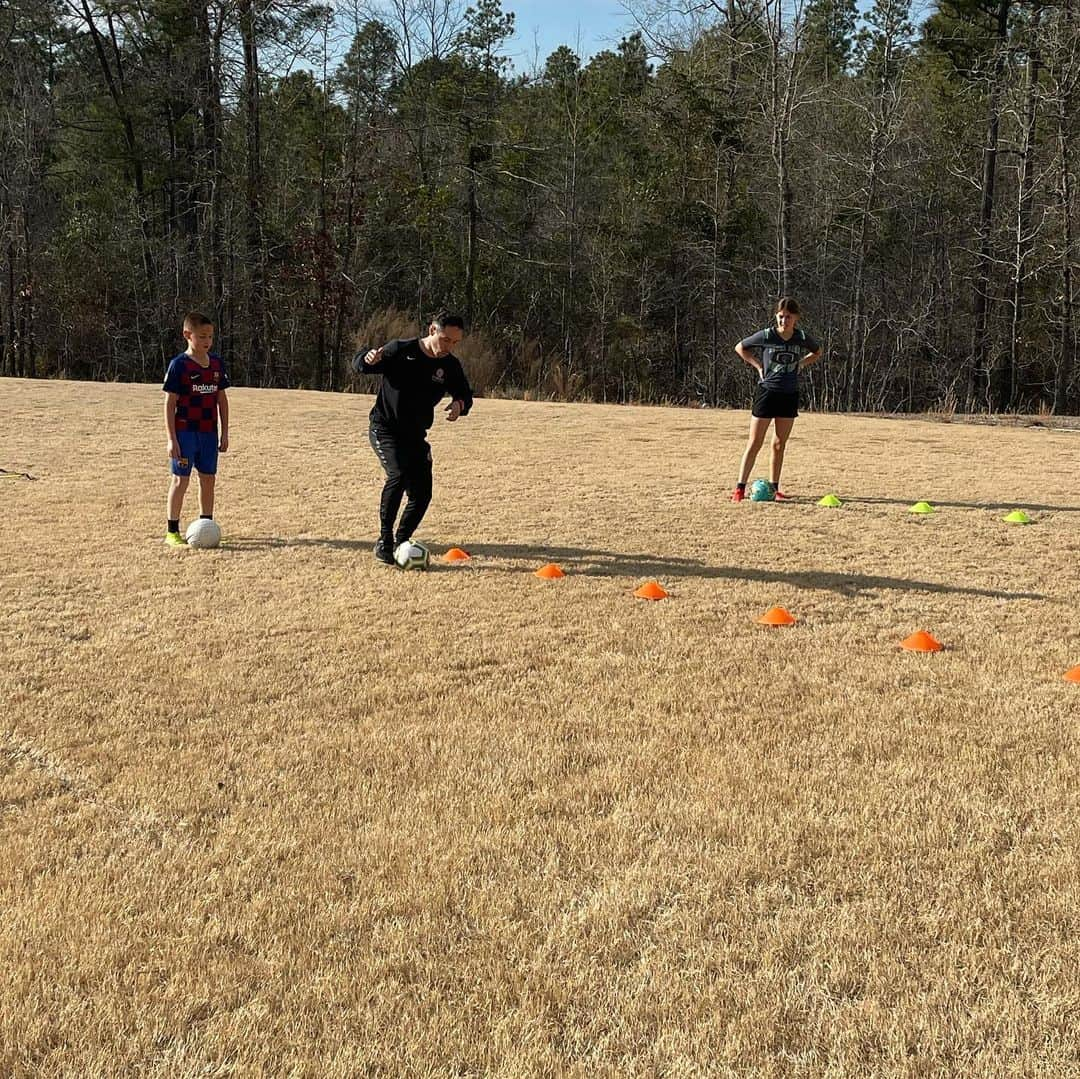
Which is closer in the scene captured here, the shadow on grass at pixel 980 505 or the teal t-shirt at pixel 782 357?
the teal t-shirt at pixel 782 357

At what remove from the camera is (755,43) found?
984 inches

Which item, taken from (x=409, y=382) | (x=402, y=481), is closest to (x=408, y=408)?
(x=409, y=382)

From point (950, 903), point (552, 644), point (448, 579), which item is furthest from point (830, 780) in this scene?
point (448, 579)

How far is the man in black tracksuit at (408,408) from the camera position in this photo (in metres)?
6.39

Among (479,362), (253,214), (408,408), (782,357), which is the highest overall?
(253,214)

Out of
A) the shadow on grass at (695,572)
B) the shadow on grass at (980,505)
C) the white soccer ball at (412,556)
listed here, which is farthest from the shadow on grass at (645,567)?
the shadow on grass at (980,505)

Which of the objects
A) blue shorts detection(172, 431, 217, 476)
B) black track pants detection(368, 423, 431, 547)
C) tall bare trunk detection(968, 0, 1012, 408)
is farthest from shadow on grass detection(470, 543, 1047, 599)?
tall bare trunk detection(968, 0, 1012, 408)

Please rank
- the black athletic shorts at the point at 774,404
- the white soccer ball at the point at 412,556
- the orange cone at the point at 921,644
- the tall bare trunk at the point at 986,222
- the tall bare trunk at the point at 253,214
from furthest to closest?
the tall bare trunk at the point at 253,214
the tall bare trunk at the point at 986,222
the black athletic shorts at the point at 774,404
the white soccer ball at the point at 412,556
the orange cone at the point at 921,644

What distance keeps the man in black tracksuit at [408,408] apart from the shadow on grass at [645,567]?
0.41 metres

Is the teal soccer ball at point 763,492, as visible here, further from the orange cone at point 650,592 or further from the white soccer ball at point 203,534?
the white soccer ball at point 203,534

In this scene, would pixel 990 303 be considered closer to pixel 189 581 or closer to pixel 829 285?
pixel 829 285

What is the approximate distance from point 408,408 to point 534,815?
155 inches

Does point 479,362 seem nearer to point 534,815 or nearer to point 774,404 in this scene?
point 774,404

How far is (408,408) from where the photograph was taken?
6453mm
